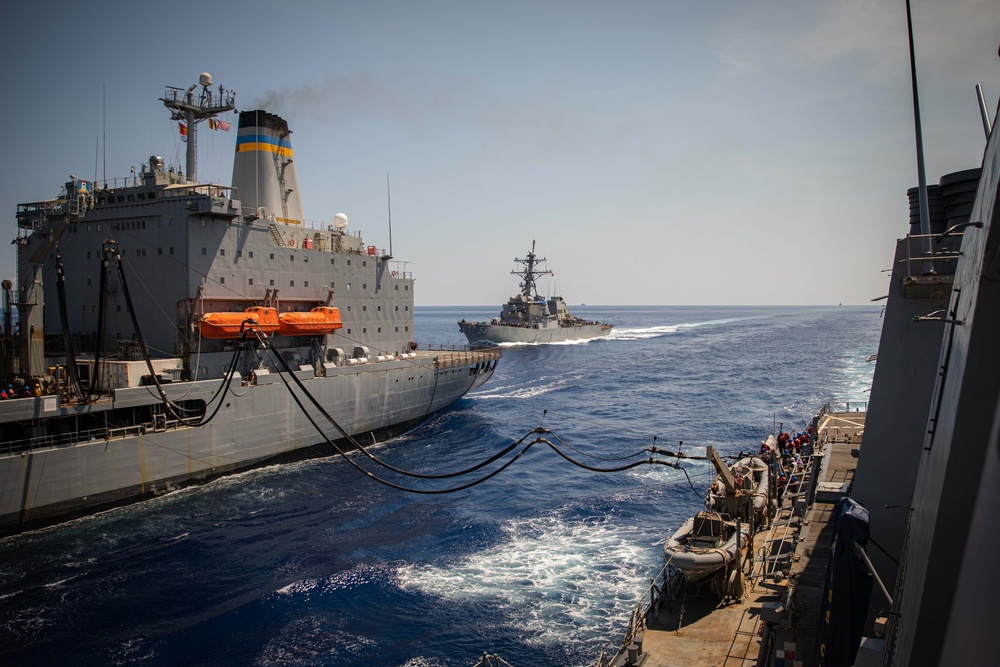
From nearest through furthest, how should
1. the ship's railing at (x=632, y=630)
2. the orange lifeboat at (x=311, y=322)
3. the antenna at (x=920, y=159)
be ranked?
1. the antenna at (x=920, y=159)
2. the ship's railing at (x=632, y=630)
3. the orange lifeboat at (x=311, y=322)

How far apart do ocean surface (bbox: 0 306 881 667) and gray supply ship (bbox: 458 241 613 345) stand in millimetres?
50833

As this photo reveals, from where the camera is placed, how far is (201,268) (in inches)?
1001

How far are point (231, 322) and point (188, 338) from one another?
5.87ft

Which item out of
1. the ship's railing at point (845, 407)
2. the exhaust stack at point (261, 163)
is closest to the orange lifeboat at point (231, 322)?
the exhaust stack at point (261, 163)

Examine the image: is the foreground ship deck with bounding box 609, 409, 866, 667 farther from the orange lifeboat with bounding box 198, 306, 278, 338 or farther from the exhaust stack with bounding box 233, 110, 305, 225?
the exhaust stack with bounding box 233, 110, 305, 225

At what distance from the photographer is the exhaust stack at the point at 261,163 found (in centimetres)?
3072

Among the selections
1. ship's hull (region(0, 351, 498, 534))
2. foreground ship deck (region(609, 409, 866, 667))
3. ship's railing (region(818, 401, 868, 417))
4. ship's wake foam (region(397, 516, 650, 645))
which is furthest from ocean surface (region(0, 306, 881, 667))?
ship's railing (region(818, 401, 868, 417))

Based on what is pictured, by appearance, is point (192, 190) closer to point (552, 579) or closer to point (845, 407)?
point (552, 579)

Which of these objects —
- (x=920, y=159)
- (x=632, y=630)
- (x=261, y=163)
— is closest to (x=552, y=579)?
(x=632, y=630)

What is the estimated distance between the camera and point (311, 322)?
91.1 feet

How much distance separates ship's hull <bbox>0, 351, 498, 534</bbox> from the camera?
61.1 ft

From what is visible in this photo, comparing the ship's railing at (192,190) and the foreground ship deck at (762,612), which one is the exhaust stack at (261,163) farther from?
the foreground ship deck at (762,612)

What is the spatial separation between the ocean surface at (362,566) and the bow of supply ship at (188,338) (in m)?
1.46

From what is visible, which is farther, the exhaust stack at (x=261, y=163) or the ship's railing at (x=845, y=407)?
the exhaust stack at (x=261, y=163)
